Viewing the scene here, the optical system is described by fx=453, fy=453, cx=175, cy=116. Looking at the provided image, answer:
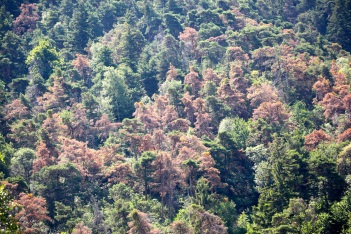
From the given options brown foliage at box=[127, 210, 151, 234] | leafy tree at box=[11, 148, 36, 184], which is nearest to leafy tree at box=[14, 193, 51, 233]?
leafy tree at box=[11, 148, 36, 184]

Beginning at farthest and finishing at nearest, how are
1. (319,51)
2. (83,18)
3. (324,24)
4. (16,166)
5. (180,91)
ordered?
(324,24) < (83,18) < (319,51) < (180,91) < (16,166)

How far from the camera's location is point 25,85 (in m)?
73.9

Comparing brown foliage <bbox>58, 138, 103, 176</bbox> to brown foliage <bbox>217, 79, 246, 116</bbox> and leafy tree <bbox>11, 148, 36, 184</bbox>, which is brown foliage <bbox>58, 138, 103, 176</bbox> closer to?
leafy tree <bbox>11, 148, 36, 184</bbox>

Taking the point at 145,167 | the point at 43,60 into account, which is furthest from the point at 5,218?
the point at 43,60

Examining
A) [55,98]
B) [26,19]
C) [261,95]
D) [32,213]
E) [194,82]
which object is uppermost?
[26,19]

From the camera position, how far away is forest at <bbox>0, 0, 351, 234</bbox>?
43594mm

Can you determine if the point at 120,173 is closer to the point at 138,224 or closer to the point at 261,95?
the point at 138,224

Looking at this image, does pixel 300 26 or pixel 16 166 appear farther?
pixel 300 26

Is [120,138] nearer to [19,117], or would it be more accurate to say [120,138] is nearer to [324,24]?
[19,117]

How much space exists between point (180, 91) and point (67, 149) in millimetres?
23190

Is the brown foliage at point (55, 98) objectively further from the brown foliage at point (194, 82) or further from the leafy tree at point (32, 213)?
the leafy tree at point (32, 213)

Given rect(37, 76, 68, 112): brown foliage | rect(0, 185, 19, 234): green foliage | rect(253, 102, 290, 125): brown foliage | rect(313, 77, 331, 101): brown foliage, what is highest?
rect(0, 185, 19, 234): green foliage

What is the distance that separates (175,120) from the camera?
6056cm

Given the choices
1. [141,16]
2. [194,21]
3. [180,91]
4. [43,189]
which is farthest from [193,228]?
[141,16]
